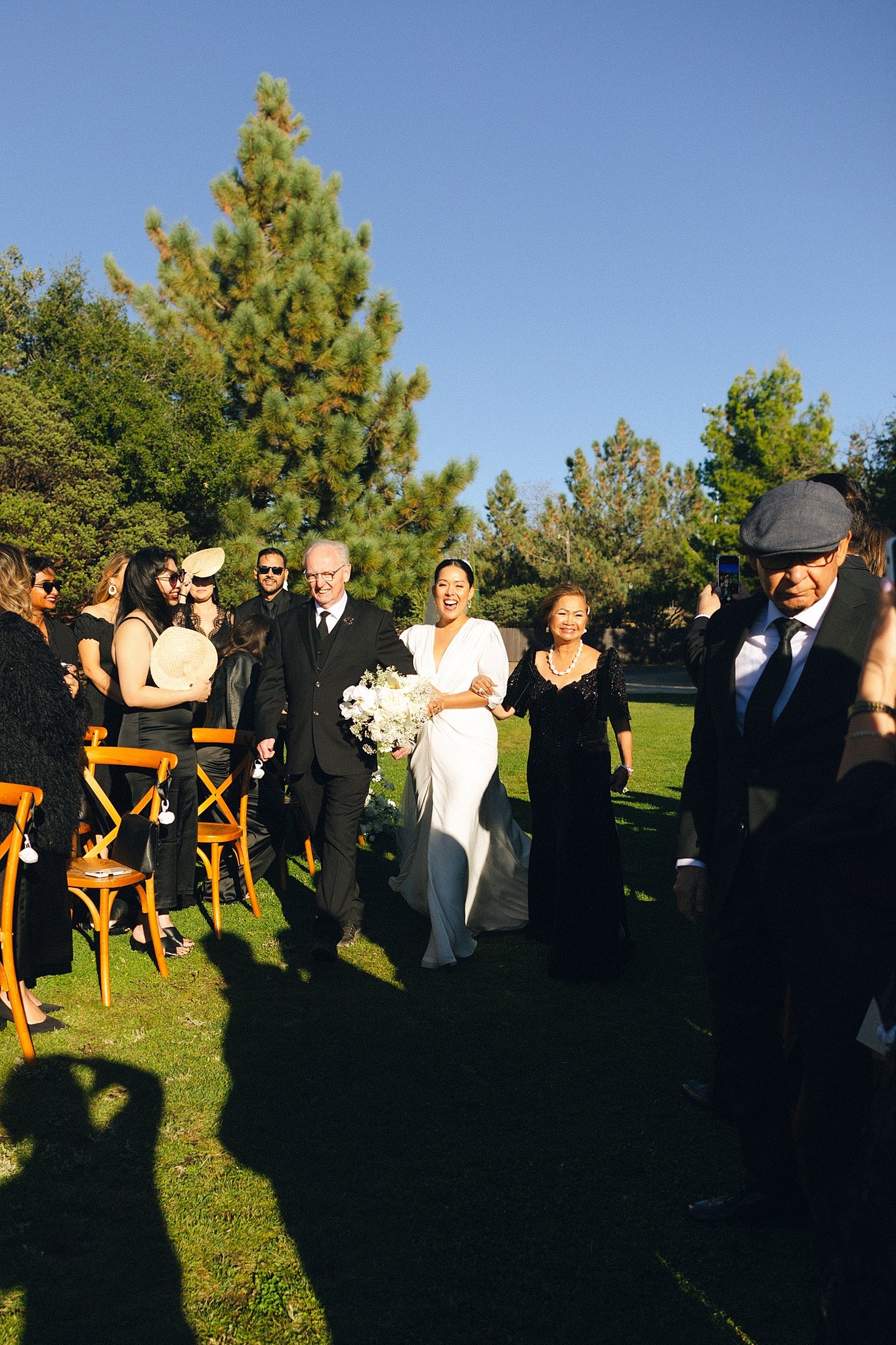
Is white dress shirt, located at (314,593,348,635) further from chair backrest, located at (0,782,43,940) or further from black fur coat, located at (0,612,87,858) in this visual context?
chair backrest, located at (0,782,43,940)

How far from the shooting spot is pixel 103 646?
677 cm

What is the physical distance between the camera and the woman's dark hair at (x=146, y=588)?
5.58 meters

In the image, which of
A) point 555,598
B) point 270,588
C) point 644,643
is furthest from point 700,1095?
point 644,643

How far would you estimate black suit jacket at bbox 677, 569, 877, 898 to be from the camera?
2695mm

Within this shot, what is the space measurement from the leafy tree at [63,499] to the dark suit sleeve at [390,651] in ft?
59.1

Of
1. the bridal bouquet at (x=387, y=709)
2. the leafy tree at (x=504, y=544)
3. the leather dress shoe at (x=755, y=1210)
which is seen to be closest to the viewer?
the leather dress shoe at (x=755, y=1210)

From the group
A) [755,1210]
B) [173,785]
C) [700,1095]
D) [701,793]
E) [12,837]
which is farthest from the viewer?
[173,785]

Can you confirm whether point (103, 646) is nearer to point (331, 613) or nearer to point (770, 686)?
point (331, 613)

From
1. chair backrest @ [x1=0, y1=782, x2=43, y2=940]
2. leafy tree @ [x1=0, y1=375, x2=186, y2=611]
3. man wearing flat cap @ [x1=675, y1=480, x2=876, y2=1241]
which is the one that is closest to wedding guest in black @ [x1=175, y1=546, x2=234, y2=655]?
chair backrest @ [x1=0, y1=782, x2=43, y2=940]

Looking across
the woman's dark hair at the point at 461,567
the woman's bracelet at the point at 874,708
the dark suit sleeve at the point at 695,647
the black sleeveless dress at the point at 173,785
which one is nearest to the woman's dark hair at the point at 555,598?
the woman's dark hair at the point at 461,567

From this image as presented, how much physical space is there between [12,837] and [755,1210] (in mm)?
3192

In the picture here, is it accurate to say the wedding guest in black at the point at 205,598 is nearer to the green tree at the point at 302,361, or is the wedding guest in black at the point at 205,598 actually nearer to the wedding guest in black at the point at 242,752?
the wedding guest in black at the point at 242,752

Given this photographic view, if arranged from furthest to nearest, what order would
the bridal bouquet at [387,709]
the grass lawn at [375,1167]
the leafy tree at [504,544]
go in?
the leafy tree at [504,544]
the bridal bouquet at [387,709]
the grass lawn at [375,1167]

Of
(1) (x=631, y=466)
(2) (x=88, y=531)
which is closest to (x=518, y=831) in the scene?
(2) (x=88, y=531)
